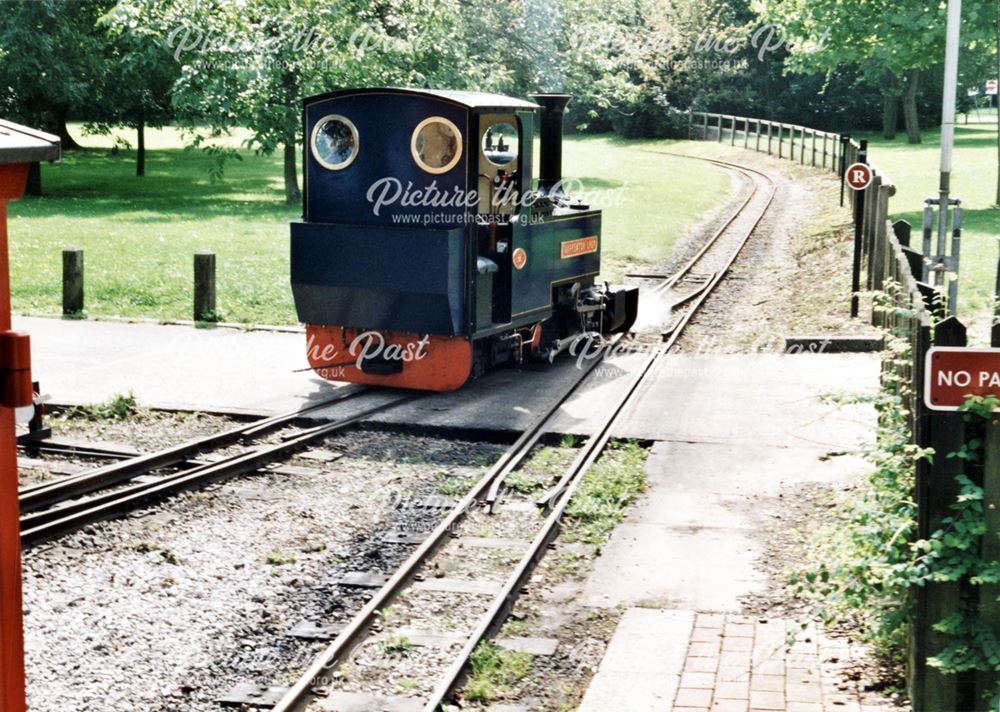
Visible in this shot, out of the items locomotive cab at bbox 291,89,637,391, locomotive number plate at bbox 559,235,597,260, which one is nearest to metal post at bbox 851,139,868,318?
locomotive number plate at bbox 559,235,597,260

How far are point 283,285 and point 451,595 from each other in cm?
1201

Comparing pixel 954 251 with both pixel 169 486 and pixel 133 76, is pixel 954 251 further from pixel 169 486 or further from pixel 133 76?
pixel 133 76

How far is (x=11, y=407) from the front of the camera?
410 cm

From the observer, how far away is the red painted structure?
404 centimetres

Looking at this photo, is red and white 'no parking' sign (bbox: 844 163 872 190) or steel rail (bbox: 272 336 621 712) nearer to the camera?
steel rail (bbox: 272 336 621 712)

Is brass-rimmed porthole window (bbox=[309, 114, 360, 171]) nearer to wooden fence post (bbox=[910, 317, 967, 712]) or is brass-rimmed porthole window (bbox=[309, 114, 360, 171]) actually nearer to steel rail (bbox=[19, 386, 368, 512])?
steel rail (bbox=[19, 386, 368, 512])

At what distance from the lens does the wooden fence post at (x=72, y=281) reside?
54.8 ft

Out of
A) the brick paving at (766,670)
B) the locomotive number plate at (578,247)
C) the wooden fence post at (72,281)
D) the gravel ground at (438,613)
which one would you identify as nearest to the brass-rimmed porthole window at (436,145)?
the locomotive number plate at (578,247)

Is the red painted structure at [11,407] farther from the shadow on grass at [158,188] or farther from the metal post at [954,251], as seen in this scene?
the shadow on grass at [158,188]

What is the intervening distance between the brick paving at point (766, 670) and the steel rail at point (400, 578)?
5.55 ft

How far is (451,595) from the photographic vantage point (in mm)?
7645

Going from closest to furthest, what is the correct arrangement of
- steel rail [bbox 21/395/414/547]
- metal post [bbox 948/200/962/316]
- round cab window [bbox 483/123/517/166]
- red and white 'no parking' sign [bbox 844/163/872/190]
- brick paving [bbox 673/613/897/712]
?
brick paving [bbox 673/613/897/712], steel rail [bbox 21/395/414/547], round cab window [bbox 483/123/517/166], metal post [bbox 948/200/962/316], red and white 'no parking' sign [bbox 844/163/872/190]

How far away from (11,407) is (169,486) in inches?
215

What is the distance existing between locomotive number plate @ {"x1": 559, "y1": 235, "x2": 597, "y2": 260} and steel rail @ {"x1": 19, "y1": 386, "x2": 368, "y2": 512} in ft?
11.8
